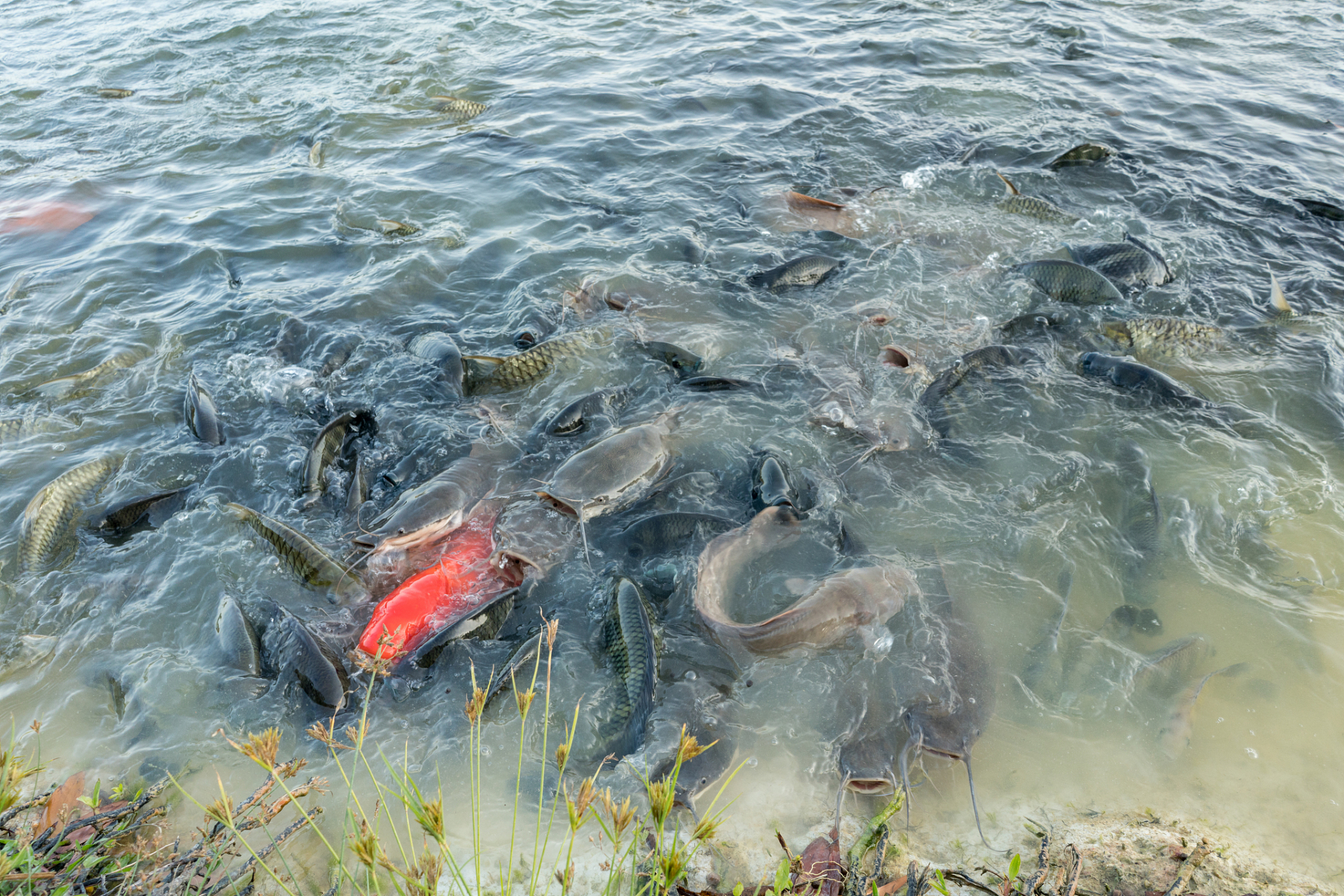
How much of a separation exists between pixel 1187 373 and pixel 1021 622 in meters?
2.67

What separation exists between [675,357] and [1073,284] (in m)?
3.11

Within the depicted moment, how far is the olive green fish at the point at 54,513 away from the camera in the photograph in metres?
Result: 4.04

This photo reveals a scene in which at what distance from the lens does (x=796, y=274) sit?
5906mm

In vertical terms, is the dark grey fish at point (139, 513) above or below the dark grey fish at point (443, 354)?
below

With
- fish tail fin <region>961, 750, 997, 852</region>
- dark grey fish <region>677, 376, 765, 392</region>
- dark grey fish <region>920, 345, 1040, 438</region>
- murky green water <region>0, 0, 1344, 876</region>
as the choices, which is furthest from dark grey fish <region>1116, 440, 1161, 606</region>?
dark grey fish <region>677, 376, 765, 392</region>

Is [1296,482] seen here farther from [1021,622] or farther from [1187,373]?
[1021,622]

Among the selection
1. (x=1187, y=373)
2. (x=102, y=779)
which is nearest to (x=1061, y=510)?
(x=1187, y=373)

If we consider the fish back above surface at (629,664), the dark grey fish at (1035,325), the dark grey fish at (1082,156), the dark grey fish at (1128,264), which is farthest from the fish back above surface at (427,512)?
the dark grey fish at (1082,156)

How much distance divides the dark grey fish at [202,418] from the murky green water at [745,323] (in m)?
0.13

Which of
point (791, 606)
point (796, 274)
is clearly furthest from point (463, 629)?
point (796, 274)

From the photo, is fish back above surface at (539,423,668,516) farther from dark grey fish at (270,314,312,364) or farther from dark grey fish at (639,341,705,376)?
dark grey fish at (270,314,312,364)

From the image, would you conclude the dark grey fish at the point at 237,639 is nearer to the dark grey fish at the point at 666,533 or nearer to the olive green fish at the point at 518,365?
the dark grey fish at the point at 666,533

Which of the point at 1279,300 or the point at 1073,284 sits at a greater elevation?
the point at 1073,284

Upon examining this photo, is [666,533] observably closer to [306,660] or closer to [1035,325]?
[306,660]
